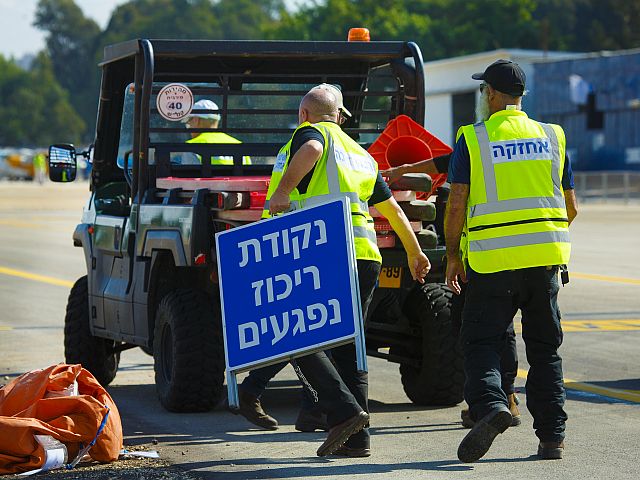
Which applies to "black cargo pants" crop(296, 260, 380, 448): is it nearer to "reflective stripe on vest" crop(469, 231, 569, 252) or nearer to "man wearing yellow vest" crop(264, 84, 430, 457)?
"man wearing yellow vest" crop(264, 84, 430, 457)

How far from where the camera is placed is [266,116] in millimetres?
10031

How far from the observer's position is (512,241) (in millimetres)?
6840

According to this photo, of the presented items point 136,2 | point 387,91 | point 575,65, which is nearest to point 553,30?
point 575,65

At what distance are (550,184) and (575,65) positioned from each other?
168 feet

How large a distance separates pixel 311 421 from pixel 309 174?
59.1 inches

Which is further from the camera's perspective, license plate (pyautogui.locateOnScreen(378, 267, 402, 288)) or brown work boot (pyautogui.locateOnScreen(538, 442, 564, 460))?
license plate (pyautogui.locateOnScreen(378, 267, 402, 288))

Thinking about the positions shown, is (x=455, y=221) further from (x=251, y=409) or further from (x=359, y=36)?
(x=359, y=36)

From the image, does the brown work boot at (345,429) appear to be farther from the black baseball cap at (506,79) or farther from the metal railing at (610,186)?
the metal railing at (610,186)

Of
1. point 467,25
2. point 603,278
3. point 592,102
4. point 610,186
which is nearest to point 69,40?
point 467,25

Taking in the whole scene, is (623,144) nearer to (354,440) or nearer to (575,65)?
(575,65)

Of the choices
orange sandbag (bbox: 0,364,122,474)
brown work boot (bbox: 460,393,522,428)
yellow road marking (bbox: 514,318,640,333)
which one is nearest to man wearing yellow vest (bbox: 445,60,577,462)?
brown work boot (bbox: 460,393,522,428)

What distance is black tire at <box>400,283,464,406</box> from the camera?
8516mm

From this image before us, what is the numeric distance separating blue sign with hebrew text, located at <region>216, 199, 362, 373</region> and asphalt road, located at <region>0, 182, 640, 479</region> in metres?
0.58

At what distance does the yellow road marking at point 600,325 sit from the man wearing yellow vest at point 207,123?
3.98m
